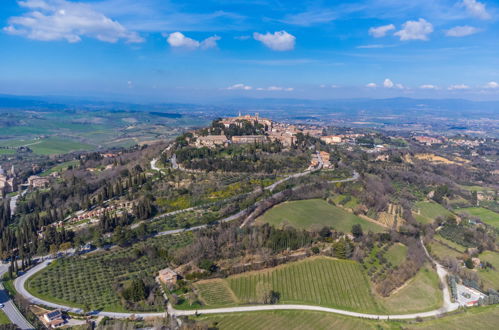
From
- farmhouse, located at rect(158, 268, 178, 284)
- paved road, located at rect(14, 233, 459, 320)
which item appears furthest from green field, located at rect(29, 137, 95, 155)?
farmhouse, located at rect(158, 268, 178, 284)

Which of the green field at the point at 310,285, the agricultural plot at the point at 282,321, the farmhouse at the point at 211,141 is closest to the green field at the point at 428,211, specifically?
the green field at the point at 310,285

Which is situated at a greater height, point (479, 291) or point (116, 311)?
point (116, 311)

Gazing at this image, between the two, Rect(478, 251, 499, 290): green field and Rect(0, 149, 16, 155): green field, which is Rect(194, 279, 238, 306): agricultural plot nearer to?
Rect(478, 251, 499, 290): green field

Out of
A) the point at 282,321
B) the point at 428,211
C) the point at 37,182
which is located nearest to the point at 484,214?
the point at 428,211

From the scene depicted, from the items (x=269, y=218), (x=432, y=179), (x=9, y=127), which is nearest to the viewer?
(x=269, y=218)

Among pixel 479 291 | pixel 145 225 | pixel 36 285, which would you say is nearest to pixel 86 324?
pixel 36 285

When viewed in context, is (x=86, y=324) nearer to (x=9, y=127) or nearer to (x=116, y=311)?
(x=116, y=311)
